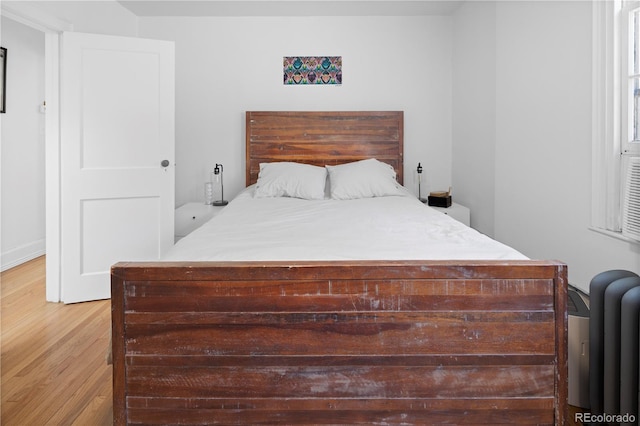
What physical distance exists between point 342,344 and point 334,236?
29.0 inches

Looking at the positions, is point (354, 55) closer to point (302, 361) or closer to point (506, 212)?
point (506, 212)

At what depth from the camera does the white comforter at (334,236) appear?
180 cm

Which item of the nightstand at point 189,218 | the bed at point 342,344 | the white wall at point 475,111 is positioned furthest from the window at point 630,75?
the nightstand at point 189,218

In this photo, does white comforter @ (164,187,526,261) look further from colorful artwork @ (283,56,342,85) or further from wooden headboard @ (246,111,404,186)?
colorful artwork @ (283,56,342,85)

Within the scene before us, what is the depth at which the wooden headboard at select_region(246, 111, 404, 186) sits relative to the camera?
4238 mm

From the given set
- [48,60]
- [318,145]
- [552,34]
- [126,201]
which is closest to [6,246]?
[126,201]

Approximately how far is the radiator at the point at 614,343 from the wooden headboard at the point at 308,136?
2679 millimetres

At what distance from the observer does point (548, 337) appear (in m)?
1.47

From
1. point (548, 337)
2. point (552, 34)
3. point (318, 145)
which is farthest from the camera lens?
point (318, 145)

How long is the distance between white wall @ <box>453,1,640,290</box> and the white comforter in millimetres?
678

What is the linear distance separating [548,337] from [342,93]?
10.7 ft

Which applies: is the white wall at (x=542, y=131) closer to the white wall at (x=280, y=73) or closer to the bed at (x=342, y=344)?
the white wall at (x=280, y=73)

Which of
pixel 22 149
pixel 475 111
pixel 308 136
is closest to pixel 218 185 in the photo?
pixel 308 136

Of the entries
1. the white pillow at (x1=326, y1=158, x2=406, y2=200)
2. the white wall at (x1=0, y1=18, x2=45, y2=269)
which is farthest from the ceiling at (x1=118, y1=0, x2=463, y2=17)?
the white pillow at (x1=326, y1=158, x2=406, y2=200)
